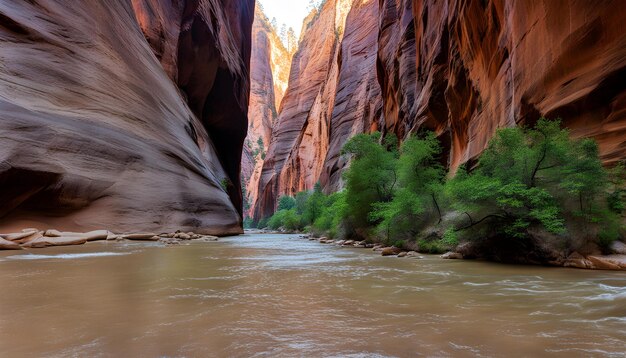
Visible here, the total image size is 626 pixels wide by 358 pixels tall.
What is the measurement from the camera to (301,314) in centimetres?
299

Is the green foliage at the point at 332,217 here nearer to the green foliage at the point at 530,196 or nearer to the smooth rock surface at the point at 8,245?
the green foliage at the point at 530,196

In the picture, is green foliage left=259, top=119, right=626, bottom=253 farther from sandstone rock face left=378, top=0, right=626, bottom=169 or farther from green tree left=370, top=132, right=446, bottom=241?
sandstone rock face left=378, top=0, right=626, bottom=169

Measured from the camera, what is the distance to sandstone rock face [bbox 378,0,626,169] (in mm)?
7695

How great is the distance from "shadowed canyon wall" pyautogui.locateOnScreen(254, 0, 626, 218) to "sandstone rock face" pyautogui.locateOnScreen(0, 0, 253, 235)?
12.5m

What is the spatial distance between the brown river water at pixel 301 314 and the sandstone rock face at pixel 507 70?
4.72m

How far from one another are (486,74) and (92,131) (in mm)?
14980

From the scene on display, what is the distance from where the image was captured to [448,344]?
2.22 metres

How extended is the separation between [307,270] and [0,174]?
28.2 ft

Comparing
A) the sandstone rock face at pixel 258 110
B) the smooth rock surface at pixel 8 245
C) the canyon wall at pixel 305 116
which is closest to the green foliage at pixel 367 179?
the smooth rock surface at pixel 8 245

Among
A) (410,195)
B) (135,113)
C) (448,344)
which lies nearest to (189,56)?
(135,113)

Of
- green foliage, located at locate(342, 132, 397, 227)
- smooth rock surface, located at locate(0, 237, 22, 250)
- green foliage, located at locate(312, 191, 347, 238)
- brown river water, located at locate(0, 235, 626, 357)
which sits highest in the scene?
green foliage, located at locate(342, 132, 397, 227)

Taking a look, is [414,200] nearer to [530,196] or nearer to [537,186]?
[537,186]

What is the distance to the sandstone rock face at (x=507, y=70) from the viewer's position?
770 cm

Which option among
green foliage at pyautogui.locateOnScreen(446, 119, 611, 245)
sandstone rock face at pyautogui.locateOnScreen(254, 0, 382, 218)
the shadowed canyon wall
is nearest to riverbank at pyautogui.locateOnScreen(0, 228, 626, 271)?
green foliage at pyautogui.locateOnScreen(446, 119, 611, 245)
